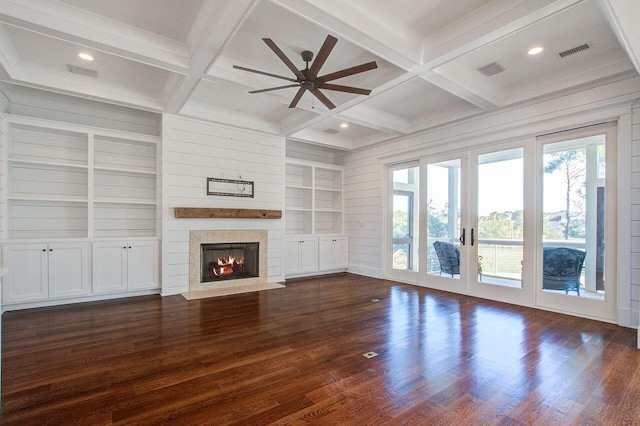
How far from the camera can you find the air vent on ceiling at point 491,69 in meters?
3.96

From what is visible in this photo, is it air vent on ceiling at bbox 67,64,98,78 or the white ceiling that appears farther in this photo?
air vent on ceiling at bbox 67,64,98,78

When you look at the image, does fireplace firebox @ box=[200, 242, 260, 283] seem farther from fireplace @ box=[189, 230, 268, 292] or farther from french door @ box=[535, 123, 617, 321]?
french door @ box=[535, 123, 617, 321]

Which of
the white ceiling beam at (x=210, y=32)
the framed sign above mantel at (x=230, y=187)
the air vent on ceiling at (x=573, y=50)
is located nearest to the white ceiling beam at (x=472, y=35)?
the air vent on ceiling at (x=573, y=50)

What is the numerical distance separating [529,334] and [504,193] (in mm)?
2242

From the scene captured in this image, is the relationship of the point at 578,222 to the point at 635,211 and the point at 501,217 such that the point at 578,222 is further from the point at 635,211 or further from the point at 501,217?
the point at 501,217

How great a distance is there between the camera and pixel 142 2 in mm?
2963

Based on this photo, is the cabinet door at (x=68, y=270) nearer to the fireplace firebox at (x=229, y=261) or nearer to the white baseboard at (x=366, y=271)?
the fireplace firebox at (x=229, y=261)

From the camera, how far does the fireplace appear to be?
219 inches

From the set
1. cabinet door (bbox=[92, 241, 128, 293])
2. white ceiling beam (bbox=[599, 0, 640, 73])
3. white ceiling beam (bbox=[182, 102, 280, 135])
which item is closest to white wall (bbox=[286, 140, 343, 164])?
white ceiling beam (bbox=[182, 102, 280, 135])

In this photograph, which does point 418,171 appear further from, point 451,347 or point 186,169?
point 186,169

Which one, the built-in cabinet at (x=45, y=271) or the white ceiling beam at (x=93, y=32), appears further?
the built-in cabinet at (x=45, y=271)

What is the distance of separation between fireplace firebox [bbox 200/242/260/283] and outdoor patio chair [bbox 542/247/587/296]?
4735 mm

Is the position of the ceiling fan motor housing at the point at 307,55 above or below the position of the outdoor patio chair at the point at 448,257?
above

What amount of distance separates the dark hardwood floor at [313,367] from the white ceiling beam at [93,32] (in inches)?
119
